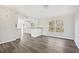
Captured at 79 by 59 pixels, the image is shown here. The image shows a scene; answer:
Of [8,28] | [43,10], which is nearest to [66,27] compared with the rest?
[43,10]

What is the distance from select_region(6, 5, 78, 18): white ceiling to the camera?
1855 millimetres

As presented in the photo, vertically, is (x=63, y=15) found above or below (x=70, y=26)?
above

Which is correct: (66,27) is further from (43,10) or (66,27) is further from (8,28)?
(8,28)

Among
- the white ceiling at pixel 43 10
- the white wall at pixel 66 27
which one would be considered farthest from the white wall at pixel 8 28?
the white wall at pixel 66 27

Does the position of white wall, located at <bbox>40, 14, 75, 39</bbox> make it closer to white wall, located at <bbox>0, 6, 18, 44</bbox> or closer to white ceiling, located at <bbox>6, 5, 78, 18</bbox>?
white ceiling, located at <bbox>6, 5, 78, 18</bbox>

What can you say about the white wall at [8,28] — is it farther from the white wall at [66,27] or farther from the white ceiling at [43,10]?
the white wall at [66,27]

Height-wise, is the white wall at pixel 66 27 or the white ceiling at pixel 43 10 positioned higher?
the white ceiling at pixel 43 10

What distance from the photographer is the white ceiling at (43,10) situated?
1.86 m

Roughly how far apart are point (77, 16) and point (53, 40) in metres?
0.66

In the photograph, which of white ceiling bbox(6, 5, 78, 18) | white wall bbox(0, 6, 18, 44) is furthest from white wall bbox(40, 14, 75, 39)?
white wall bbox(0, 6, 18, 44)

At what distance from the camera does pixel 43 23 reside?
1.93 meters

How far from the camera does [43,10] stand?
191cm
